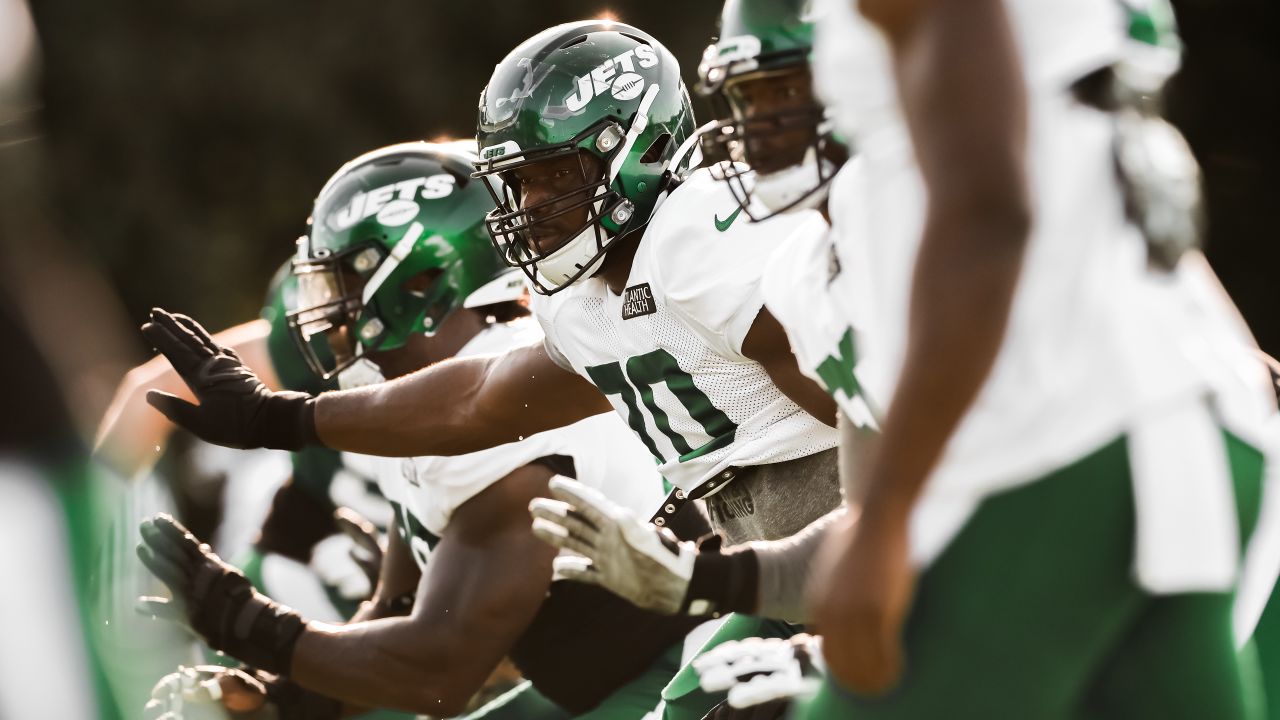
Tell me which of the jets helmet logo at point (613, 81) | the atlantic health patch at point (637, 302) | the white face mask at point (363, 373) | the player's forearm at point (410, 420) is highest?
the jets helmet logo at point (613, 81)

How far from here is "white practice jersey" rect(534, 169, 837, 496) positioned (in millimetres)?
2812

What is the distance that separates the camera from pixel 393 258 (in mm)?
3811

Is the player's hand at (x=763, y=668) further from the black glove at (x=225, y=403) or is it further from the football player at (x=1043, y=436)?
the black glove at (x=225, y=403)

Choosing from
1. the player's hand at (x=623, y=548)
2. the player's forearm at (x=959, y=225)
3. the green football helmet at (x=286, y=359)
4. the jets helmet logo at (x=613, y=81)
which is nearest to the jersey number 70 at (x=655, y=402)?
the jets helmet logo at (x=613, y=81)

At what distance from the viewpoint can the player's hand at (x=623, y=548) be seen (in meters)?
2.04

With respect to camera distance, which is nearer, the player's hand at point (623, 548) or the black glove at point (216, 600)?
the player's hand at point (623, 548)

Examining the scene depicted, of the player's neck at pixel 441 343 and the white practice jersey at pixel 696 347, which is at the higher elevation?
the white practice jersey at pixel 696 347

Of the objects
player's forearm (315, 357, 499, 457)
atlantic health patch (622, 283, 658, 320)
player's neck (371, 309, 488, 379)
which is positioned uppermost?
atlantic health patch (622, 283, 658, 320)

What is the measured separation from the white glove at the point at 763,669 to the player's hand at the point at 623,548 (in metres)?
0.10

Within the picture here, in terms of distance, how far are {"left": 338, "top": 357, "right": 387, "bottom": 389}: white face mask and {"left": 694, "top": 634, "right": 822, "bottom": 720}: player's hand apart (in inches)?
74.4

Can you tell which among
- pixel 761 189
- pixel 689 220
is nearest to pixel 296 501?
pixel 689 220

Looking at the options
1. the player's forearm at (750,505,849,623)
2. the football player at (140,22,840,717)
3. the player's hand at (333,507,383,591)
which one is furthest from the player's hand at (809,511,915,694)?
the player's hand at (333,507,383,591)

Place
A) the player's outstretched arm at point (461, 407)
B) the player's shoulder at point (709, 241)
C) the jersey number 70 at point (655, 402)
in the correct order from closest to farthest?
1. the player's shoulder at point (709, 241)
2. the jersey number 70 at point (655, 402)
3. the player's outstretched arm at point (461, 407)

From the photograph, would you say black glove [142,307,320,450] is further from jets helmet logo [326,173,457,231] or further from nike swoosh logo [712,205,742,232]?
nike swoosh logo [712,205,742,232]
